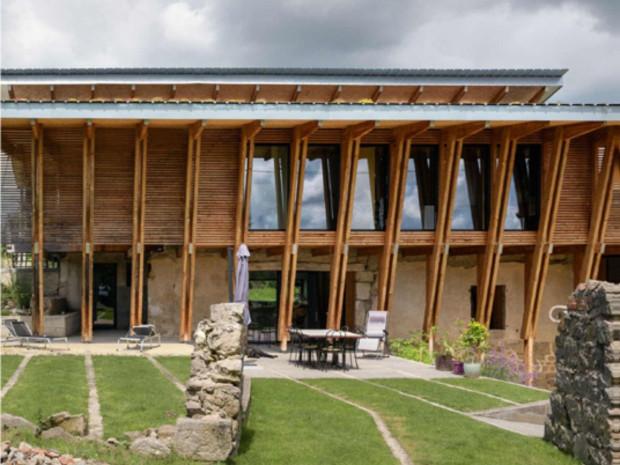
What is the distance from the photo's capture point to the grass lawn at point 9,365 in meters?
12.1

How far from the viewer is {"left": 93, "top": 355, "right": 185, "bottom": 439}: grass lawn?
909 centimetres

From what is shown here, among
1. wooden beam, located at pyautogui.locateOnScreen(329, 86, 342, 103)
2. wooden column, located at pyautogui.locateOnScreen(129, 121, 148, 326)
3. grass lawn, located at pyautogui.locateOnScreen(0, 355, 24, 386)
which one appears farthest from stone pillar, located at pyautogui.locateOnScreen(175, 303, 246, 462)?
wooden beam, located at pyautogui.locateOnScreen(329, 86, 342, 103)

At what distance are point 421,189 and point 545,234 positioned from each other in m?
3.35

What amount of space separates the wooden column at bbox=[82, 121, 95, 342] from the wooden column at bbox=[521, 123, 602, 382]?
11.1 metres

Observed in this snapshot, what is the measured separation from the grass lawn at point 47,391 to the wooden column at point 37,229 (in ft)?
12.8

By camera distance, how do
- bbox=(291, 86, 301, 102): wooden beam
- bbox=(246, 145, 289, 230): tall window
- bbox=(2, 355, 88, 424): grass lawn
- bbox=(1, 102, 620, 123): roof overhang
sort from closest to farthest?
bbox=(2, 355, 88, 424): grass lawn, bbox=(1, 102, 620, 123): roof overhang, bbox=(246, 145, 289, 230): tall window, bbox=(291, 86, 301, 102): wooden beam

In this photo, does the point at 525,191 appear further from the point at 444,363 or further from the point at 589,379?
the point at 589,379

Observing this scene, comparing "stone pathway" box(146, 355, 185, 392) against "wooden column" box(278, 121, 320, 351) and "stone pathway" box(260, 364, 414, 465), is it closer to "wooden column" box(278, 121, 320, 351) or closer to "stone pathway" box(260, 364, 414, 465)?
"stone pathway" box(260, 364, 414, 465)

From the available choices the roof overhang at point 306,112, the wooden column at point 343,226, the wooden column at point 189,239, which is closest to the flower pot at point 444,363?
the wooden column at point 343,226

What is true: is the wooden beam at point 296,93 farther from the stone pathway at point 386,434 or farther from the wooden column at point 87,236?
the stone pathway at point 386,434

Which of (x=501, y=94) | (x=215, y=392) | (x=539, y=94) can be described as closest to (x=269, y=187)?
(x=501, y=94)

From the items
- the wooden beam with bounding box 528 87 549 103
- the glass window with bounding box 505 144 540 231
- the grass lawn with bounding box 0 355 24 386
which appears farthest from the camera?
the wooden beam with bounding box 528 87 549 103

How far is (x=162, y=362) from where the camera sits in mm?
15039

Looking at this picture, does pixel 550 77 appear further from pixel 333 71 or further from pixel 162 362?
pixel 162 362
